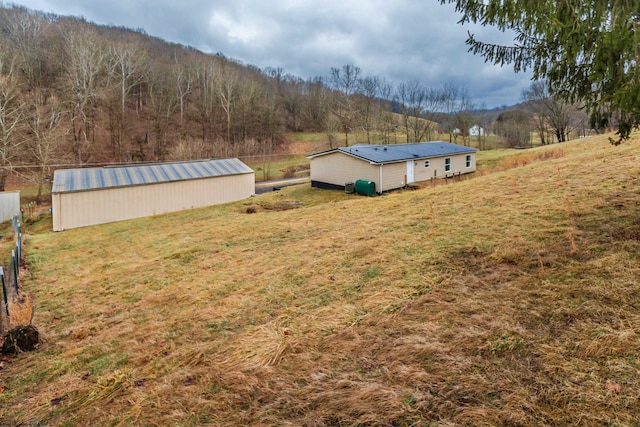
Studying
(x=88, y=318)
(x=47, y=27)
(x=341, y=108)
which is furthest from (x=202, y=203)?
(x=47, y=27)

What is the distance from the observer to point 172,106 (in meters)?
49.0

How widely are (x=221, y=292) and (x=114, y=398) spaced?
8.54 ft

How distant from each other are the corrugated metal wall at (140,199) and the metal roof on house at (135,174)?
10.4 inches

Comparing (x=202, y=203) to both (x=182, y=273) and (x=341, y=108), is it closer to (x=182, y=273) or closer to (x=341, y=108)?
(x=182, y=273)

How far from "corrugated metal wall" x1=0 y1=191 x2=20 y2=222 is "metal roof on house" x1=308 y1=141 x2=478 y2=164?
58.2 ft

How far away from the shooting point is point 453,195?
1106 centimetres

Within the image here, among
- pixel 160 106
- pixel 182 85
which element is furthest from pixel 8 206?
pixel 182 85

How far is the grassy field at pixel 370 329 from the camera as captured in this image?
2.68 metres

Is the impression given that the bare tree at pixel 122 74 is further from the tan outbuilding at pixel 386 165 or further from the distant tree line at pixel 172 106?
the tan outbuilding at pixel 386 165

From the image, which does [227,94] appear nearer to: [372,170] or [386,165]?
[372,170]

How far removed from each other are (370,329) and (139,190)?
1725 cm

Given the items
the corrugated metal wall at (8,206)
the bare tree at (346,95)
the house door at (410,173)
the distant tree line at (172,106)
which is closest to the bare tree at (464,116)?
the distant tree line at (172,106)

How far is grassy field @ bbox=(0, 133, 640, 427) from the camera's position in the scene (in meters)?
2.68

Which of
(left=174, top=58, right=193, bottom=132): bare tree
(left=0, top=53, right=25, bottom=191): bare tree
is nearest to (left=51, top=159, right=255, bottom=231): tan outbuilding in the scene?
(left=0, top=53, right=25, bottom=191): bare tree
